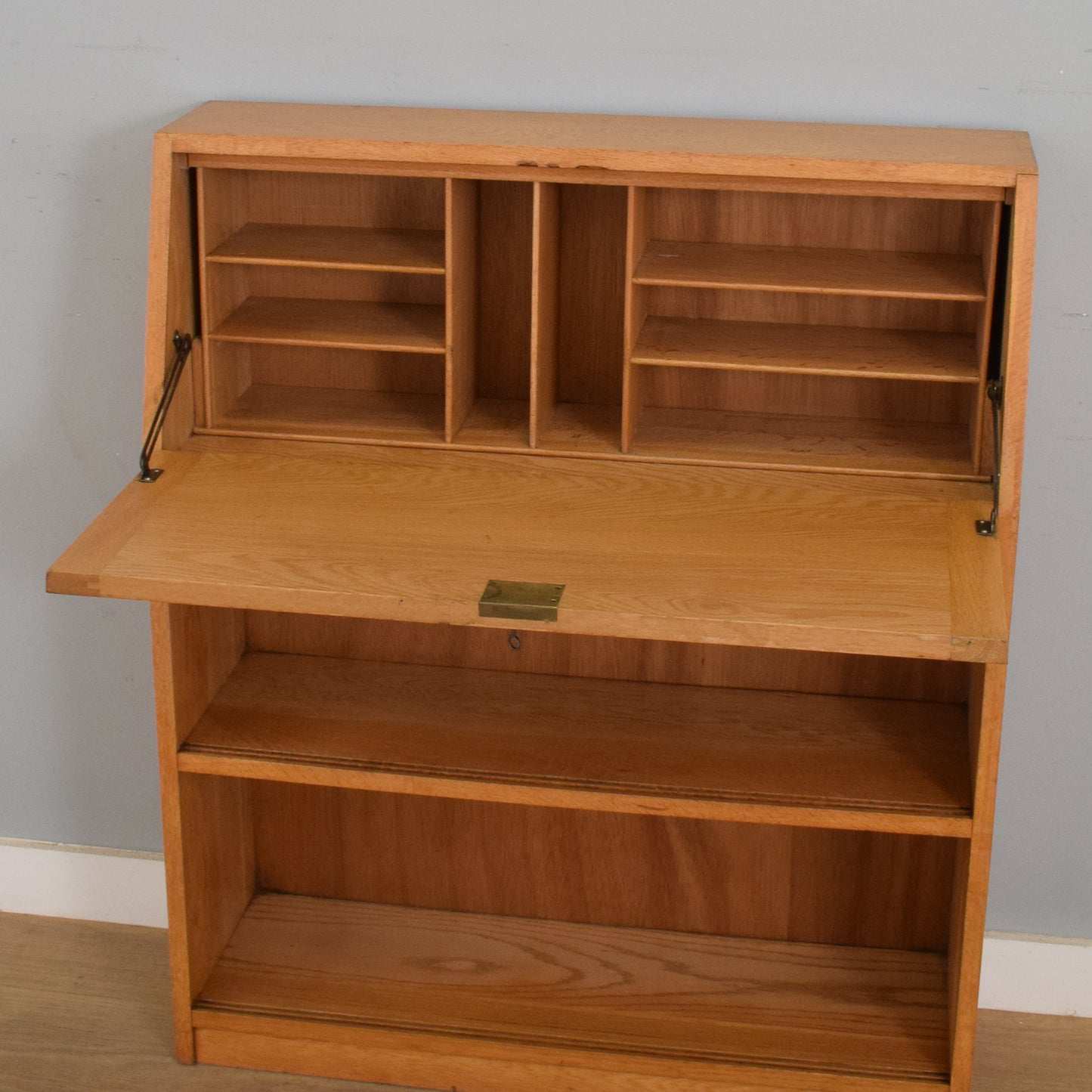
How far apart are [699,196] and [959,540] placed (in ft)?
2.41

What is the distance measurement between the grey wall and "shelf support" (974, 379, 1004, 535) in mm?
306

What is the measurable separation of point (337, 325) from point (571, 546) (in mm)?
A: 620

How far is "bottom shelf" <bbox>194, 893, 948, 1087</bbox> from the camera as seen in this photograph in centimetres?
271

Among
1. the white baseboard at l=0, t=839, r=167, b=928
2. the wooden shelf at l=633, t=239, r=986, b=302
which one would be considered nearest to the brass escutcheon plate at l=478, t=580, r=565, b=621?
the wooden shelf at l=633, t=239, r=986, b=302

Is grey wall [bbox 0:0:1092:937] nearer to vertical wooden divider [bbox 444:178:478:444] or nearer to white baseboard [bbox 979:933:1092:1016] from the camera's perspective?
white baseboard [bbox 979:933:1092:1016]

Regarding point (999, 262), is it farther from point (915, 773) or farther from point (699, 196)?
point (915, 773)

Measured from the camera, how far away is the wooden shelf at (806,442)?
2.50m

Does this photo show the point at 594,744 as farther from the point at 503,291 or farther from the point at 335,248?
the point at 335,248

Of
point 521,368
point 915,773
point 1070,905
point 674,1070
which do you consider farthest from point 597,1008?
point 521,368

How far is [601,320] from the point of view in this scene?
2.69 metres

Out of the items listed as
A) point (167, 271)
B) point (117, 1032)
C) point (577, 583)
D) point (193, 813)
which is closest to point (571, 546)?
point (577, 583)

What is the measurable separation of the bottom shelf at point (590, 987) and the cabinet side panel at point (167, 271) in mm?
1002

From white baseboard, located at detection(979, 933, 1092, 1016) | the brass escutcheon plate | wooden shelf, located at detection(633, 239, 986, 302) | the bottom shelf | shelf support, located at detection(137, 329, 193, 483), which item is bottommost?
white baseboard, located at detection(979, 933, 1092, 1016)

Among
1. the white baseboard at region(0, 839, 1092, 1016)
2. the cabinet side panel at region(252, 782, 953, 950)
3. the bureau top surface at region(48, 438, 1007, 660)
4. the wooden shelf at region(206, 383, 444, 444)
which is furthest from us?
the white baseboard at region(0, 839, 1092, 1016)
